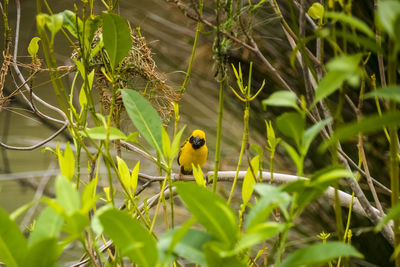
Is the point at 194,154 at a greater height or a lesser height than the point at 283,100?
lesser

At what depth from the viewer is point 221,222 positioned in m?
0.20

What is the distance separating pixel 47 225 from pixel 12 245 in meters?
0.02

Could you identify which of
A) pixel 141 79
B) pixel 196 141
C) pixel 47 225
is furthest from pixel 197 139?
pixel 47 225

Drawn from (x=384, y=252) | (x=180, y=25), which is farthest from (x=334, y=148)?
(x=180, y=25)

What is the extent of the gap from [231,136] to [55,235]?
120 centimetres

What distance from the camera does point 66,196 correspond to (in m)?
0.20

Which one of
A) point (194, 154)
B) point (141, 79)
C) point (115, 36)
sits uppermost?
point (115, 36)

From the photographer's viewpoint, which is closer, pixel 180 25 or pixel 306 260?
pixel 306 260

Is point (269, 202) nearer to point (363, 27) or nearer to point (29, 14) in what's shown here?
point (363, 27)

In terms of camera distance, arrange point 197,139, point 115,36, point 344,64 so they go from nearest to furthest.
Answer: point 344,64, point 115,36, point 197,139

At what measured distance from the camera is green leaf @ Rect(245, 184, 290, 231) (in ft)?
0.60

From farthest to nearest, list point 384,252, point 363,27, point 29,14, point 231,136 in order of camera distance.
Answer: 1. point 29,14
2. point 231,136
3. point 384,252
4. point 363,27

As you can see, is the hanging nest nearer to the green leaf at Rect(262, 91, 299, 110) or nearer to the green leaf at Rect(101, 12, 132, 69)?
the green leaf at Rect(101, 12, 132, 69)

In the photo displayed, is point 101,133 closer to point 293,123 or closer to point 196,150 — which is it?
point 293,123
